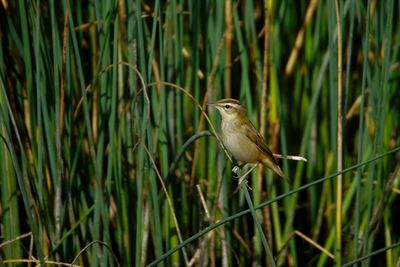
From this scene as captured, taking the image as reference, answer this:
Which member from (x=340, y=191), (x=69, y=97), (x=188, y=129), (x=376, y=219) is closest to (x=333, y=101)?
(x=340, y=191)

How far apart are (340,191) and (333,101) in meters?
0.47

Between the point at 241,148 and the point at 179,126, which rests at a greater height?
the point at 179,126

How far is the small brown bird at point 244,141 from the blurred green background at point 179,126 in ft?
0.26

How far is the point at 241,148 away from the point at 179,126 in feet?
1.26

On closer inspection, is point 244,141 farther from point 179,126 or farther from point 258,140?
point 179,126

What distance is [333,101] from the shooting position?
340 cm

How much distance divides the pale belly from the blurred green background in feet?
0.21

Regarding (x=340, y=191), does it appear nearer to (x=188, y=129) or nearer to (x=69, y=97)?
(x=188, y=129)

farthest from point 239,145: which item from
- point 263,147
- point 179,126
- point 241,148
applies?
point 179,126

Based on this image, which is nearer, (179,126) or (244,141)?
(179,126)

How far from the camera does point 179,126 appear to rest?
342 centimetres

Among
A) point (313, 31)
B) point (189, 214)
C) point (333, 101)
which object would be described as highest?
point (313, 31)

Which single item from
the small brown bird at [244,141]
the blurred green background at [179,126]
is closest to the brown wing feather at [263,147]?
the small brown bird at [244,141]

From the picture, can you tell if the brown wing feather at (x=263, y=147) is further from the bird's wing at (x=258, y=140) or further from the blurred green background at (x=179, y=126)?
the blurred green background at (x=179, y=126)
